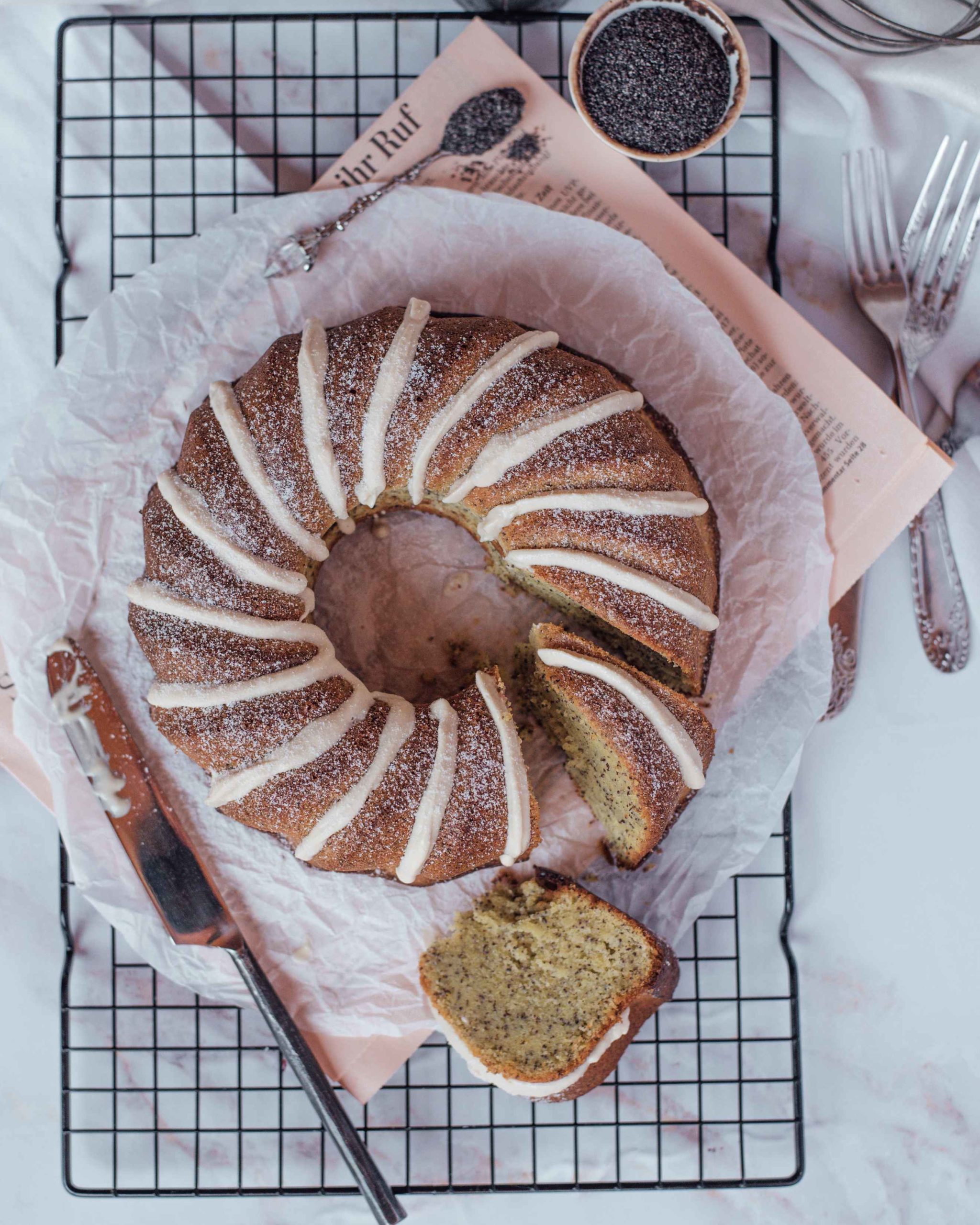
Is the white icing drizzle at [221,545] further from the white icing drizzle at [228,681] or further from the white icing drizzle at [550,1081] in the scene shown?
the white icing drizzle at [550,1081]

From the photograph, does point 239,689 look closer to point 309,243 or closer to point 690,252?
point 309,243

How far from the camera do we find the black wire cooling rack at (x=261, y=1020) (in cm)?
290

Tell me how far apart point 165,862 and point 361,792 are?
0.68 metres

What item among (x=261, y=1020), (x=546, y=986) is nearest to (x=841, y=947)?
(x=546, y=986)

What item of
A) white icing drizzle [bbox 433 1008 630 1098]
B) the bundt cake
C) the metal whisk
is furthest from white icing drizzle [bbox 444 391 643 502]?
white icing drizzle [bbox 433 1008 630 1098]

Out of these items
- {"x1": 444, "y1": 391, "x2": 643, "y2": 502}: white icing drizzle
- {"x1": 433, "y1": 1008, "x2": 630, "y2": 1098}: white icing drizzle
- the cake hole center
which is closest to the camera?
{"x1": 444, "y1": 391, "x2": 643, "y2": 502}: white icing drizzle

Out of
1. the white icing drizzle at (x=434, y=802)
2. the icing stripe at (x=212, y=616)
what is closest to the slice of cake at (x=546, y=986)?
the white icing drizzle at (x=434, y=802)

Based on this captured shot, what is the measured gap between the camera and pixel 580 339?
2.84m

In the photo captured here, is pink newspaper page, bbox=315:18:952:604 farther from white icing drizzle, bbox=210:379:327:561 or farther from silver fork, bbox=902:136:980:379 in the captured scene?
white icing drizzle, bbox=210:379:327:561

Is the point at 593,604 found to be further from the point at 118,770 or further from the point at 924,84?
the point at 924,84

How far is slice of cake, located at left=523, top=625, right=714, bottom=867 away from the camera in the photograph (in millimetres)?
2467

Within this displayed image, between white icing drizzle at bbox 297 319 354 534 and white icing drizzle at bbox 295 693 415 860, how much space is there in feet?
1.99

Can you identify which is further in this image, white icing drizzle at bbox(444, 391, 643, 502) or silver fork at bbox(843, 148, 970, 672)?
silver fork at bbox(843, 148, 970, 672)

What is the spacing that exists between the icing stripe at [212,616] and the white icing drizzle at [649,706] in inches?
27.2
